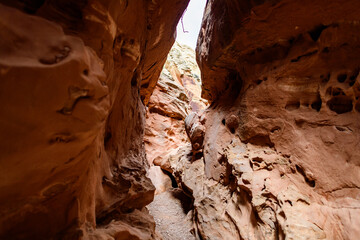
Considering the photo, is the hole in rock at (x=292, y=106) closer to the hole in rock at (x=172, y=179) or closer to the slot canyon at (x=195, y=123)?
the slot canyon at (x=195, y=123)

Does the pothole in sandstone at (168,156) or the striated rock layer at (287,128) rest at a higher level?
the striated rock layer at (287,128)

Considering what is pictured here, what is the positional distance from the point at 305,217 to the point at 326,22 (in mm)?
4027

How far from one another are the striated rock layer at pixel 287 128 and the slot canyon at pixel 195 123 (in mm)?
26

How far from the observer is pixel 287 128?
13.6ft

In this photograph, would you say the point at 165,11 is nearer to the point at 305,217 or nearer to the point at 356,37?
the point at 356,37

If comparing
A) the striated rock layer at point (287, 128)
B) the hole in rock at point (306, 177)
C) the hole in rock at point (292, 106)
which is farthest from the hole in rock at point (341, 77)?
the hole in rock at point (306, 177)

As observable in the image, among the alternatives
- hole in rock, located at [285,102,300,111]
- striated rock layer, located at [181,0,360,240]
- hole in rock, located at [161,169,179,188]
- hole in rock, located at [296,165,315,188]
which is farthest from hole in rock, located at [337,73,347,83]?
hole in rock, located at [161,169,179,188]

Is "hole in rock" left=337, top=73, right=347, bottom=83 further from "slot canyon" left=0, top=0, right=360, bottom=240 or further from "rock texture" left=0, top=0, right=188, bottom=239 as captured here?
"rock texture" left=0, top=0, right=188, bottom=239

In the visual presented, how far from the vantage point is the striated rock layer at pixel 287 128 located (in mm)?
3185

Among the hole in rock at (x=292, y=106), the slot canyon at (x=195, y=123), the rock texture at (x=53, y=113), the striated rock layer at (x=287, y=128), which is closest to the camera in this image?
the rock texture at (x=53, y=113)

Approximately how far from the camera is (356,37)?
12.1 ft

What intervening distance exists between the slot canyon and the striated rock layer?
0.03 m

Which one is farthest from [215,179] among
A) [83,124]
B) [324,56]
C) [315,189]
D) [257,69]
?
[83,124]

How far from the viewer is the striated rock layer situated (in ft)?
10.4
